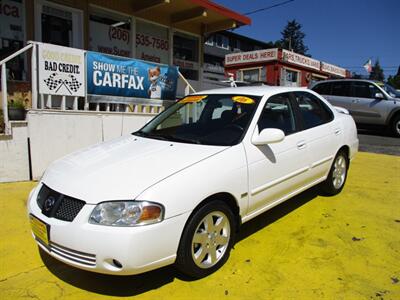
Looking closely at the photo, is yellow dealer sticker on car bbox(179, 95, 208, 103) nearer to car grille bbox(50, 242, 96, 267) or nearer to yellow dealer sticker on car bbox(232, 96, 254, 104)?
yellow dealer sticker on car bbox(232, 96, 254, 104)

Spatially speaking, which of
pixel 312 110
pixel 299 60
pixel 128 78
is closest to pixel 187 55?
pixel 128 78

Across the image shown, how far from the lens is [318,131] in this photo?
4.70 metres

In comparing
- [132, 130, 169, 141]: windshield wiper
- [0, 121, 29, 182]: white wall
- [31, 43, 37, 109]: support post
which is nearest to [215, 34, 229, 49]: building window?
[31, 43, 37, 109]: support post

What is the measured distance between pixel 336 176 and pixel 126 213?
363cm

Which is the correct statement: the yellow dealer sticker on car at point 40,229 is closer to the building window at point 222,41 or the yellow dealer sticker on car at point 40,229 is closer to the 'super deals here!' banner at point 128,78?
the 'super deals here!' banner at point 128,78

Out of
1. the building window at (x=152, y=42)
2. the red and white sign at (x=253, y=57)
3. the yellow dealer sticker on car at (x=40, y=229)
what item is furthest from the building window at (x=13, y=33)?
the red and white sign at (x=253, y=57)

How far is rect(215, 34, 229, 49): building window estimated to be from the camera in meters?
47.1

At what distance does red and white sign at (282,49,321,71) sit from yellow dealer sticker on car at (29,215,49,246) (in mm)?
21526

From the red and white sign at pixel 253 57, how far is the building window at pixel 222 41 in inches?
897

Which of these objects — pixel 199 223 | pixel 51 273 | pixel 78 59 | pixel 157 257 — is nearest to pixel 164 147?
pixel 199 223

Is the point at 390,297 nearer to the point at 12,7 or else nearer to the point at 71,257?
the point at 71,257

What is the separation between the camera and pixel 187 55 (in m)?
11.7

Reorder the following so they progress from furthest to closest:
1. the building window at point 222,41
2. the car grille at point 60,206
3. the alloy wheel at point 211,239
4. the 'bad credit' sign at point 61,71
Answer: the building window at point 222,41, the 'bad credit' sign at point 61,71, the alloy wheel at point 211,239, the car grille at point 60,206

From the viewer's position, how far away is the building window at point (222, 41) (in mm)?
47125
